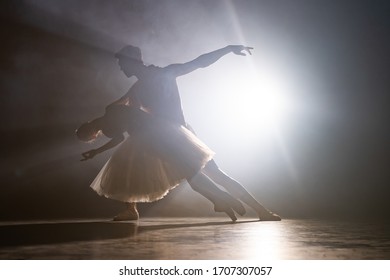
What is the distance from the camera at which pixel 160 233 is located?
2086 millimetres

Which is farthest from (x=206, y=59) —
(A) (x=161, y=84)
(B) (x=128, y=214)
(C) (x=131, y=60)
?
(B) (x=128, y=214)

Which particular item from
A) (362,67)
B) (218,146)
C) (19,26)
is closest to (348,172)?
(362,67)

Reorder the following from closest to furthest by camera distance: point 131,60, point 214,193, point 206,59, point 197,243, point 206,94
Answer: point 197,243 → point 214,193 → point 206,59 → point 131,60 → point 206,94

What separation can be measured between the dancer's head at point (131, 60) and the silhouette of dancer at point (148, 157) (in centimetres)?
48

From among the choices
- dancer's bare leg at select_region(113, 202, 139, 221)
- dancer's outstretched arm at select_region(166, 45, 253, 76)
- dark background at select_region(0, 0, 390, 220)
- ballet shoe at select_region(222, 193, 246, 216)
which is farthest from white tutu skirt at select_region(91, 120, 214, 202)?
dark background at select_region(0, 0, 390, 220)

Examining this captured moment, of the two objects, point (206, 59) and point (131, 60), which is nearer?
point (206, 59)

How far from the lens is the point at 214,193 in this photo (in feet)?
8.43

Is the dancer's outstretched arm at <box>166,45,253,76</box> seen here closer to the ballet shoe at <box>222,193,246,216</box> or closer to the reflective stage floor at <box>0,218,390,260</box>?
the ballet shoe at <box>222,193,246,216</box>

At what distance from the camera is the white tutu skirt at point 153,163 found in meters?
2.51

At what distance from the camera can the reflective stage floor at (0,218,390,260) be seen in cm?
158

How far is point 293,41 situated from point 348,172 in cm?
111

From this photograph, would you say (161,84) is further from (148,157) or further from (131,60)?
(148,157)

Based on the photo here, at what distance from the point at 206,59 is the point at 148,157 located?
0.78 meters

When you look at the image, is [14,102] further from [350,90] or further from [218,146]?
[350,90]
